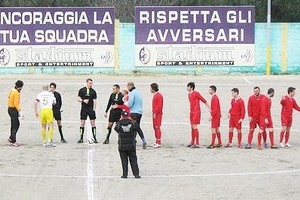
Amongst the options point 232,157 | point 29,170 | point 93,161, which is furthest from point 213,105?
point 29,170

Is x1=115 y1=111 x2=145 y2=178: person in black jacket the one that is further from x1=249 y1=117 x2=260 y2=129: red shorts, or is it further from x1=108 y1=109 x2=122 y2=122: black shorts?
x1=249 y1=117 x2=260 y2=129: red shorts

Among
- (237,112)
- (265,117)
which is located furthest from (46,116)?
(265,117)

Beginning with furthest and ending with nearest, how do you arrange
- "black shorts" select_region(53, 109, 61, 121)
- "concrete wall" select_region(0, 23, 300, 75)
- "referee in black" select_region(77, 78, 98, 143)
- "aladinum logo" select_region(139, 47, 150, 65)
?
1. "concrete wall" select_region(0, 23, 300, 75)
2. "aladinum logo" select_region(139, 47, 150, 65)
3. "black shorts" select_region(53, 109, 61, 121)
4. "referee in black" select_region(77, 78, 98, 143)

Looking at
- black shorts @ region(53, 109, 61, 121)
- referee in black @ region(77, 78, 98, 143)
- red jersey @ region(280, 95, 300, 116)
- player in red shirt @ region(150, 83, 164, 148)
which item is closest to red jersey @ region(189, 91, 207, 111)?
player in red shirt @ region(150, 83, 164, 148)

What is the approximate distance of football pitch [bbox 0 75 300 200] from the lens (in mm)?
16875

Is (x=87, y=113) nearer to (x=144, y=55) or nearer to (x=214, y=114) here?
(x=214, y=114)

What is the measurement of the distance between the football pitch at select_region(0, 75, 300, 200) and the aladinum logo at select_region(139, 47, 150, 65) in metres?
12.3

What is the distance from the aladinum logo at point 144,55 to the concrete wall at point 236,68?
15.6 inches

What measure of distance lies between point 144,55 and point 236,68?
4.93 m

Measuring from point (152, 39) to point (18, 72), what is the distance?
7.26 meters

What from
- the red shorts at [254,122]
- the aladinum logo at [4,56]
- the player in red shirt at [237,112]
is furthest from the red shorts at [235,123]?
the aladinum logo at [4,56]

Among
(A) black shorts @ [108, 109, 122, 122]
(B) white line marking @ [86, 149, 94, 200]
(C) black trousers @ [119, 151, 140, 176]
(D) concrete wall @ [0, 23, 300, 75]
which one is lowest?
(B) white line marking @ [86, 149, 94, 200]

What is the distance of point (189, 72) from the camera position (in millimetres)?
42875

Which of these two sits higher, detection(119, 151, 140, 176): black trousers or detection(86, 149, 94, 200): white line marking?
detection(119, 151, 140, 176): black trousers
